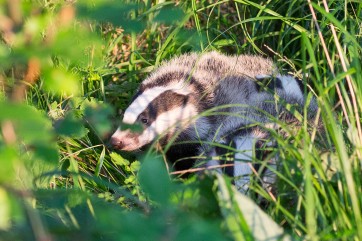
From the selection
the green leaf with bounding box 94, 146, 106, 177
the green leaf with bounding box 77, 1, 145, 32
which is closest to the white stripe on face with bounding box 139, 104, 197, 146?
the green leaf with bounding box 94, 146, 106, 177

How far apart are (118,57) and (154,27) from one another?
316 millimetres

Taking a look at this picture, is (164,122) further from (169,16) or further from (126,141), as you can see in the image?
(169,16)

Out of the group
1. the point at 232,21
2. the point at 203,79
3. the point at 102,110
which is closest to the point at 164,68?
the point at 203,79

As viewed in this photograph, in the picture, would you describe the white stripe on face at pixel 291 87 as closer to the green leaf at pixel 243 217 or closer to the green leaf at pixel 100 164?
the green leaf at pixel 100 164

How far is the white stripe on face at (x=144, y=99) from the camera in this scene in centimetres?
405

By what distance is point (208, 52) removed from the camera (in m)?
4.55

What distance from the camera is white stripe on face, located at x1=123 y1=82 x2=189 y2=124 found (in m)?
4.05

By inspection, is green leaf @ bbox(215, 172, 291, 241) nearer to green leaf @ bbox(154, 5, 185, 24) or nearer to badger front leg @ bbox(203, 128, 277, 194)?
badger front leg @ bbox(203, 128, 277, 194)

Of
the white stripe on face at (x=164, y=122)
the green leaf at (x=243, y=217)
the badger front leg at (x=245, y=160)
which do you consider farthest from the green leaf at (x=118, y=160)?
the green leaf at (x=243, y=217)

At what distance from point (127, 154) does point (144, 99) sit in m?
0.34

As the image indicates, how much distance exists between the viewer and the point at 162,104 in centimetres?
417

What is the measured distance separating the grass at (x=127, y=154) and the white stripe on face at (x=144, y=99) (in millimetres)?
230

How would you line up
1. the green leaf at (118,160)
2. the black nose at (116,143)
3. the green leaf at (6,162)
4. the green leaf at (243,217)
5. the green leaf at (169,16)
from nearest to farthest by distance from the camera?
the green leaf at (6,162)
the green leaf at (169,16)
the green leaf at (243,217)
the green leaf at (118,160)
the black nose at (116,143)

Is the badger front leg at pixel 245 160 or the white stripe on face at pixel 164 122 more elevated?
the badger front leg at pixel 245 160
